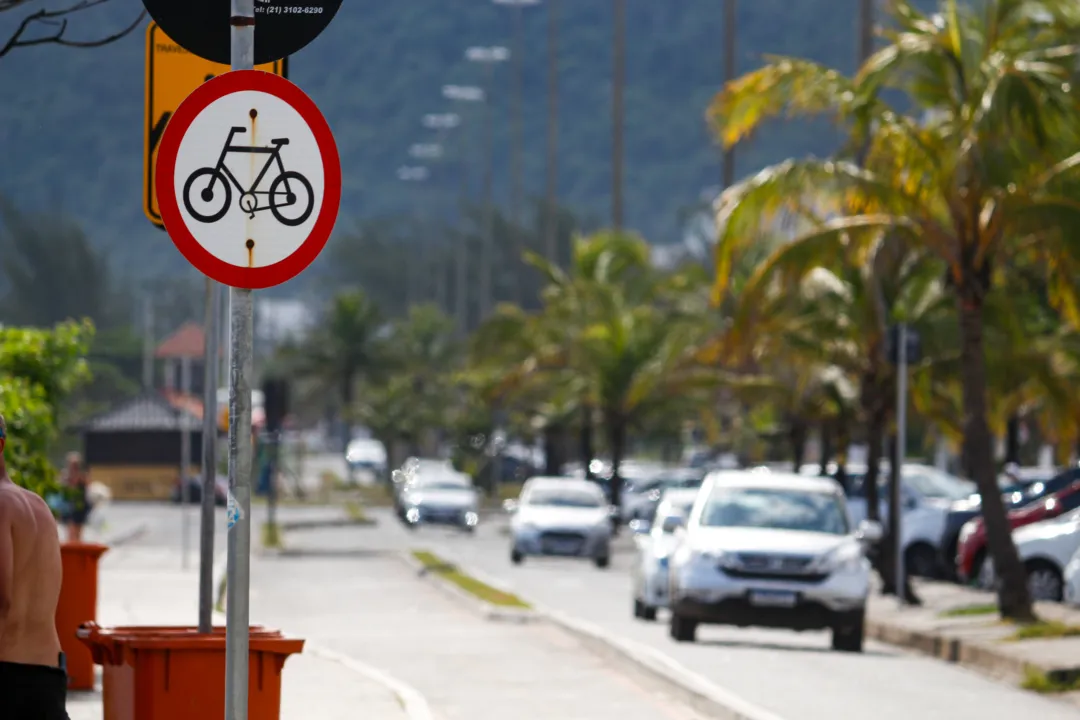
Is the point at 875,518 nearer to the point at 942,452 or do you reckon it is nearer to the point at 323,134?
the point at 323,134

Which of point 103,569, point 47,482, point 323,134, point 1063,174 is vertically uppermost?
point 1063,174

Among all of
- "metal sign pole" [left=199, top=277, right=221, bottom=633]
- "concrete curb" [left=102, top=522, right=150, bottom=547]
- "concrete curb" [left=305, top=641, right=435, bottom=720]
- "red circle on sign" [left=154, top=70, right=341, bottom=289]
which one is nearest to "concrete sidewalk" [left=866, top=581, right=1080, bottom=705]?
"concrete curb" [left=305, top=641, right=435, bottom=720]

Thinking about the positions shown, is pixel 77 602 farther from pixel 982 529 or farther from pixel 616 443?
pixel 616 443

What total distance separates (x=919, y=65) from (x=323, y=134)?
16.2 meters

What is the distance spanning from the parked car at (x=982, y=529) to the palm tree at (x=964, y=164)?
5.27 metres

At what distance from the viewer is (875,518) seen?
30125 millimetres

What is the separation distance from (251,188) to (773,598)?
13.3 m

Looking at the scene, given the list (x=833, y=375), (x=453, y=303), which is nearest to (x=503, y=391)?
(x=833, y=375)

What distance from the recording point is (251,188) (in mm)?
6750

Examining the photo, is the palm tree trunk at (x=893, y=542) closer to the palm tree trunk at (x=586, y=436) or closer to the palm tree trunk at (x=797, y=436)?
the palm tree trunk at (x=797, y=436)

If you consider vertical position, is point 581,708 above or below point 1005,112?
below

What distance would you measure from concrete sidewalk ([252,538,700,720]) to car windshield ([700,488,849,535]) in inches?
76.6

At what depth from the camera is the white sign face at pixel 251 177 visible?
6.71 meters

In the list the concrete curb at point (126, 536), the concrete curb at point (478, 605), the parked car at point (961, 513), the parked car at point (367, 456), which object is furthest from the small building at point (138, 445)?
the parked car at point (961, 513)
